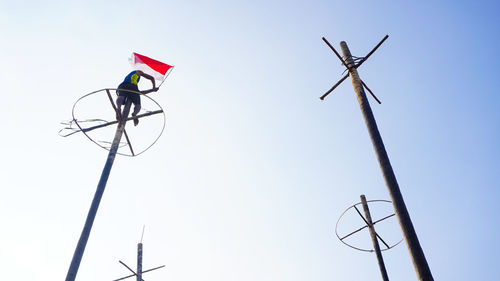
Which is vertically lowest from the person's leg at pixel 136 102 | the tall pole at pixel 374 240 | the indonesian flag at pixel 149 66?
the tall pole at pixel 374 240

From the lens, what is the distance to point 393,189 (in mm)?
5117

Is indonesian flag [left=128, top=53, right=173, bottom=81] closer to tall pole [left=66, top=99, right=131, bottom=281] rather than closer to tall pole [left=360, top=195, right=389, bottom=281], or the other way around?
tall pole [left=66, top=99, right=131, bottom=281]

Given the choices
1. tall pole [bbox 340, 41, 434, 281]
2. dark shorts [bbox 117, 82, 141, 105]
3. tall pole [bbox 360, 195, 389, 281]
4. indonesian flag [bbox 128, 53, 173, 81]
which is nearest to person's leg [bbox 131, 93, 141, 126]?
dark shorts [bbox 117, 82, 141, 105]

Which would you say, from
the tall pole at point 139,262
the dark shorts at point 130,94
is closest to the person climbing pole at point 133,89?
the dark shorts at point 130,94

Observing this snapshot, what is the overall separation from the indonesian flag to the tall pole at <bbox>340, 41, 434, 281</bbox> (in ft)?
14.0

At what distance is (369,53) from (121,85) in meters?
5.60

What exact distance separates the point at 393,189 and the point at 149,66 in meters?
5.55

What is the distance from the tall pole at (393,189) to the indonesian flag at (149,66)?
4.28 m

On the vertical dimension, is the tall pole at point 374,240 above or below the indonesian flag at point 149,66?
below

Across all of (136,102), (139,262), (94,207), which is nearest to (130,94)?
(136,102)

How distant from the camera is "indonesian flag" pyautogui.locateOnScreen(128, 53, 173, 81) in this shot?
6879 mm

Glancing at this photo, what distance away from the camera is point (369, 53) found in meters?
6.89

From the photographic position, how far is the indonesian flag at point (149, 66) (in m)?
6.88

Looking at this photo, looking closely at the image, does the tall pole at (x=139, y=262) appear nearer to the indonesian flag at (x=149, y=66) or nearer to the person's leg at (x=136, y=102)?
the person's leg at (x=136, y=102)
